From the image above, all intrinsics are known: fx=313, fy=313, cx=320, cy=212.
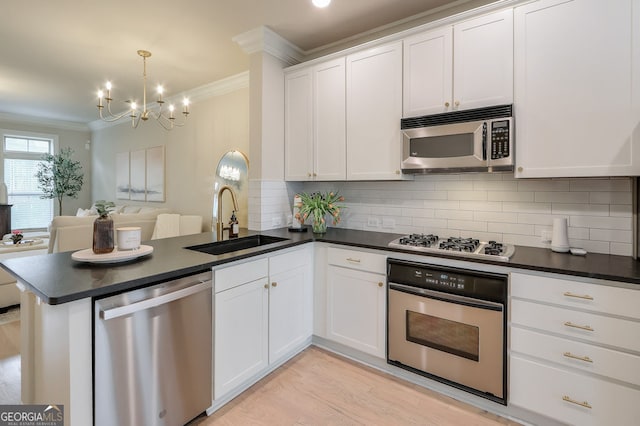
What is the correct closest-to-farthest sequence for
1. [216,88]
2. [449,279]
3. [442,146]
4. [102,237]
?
[102,237] → [449,279] → [442,146] → [216,88]

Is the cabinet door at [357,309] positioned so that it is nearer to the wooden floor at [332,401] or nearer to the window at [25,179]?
the wooden floor at [332,401]

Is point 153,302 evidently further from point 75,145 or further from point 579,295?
point 75,145

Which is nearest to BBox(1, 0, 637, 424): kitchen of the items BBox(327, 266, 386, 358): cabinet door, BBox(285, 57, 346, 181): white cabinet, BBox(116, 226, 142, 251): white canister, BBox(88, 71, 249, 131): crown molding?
BBox(285, 57, 346, 181): white cabinet

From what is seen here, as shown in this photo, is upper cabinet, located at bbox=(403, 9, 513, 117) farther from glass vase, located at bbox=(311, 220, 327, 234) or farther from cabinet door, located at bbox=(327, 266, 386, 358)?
cabinet door, located at bbox=(327, 266, 386, 358)

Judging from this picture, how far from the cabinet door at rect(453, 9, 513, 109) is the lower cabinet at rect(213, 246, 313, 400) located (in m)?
1.69

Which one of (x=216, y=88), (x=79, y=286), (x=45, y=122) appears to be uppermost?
(x=45, y=122)

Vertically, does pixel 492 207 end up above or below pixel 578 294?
above

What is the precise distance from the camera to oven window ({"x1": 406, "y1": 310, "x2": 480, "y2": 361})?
6.39 ft

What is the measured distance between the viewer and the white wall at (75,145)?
6676 mm

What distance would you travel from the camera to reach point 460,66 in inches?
86.4

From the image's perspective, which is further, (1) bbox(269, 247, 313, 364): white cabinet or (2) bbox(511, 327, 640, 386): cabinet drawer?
(1) bbox(269, 247, 313, 364): white cabinet

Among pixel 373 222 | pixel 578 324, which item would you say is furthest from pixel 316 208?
pixel 578 324

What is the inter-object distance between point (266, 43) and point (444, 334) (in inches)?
112

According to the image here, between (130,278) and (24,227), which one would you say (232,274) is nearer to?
(130,278)
